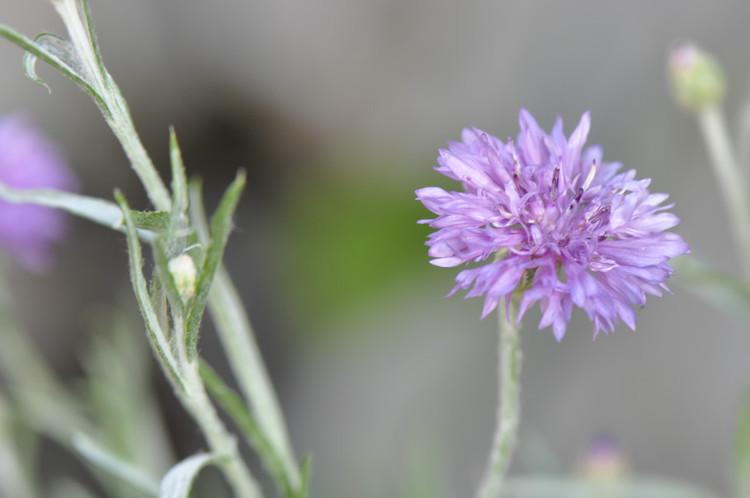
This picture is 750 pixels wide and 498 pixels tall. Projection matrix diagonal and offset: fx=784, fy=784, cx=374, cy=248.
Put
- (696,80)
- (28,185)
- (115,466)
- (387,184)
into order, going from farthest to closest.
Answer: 1. (387,184)
2. (28,185)
3. (696,80)
4. (115,466)

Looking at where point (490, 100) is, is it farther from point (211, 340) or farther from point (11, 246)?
point (11, 246)

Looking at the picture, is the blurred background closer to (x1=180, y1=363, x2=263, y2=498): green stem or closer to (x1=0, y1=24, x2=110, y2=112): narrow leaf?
(x1=180, y1=363, x2=263, y2=498): green stem

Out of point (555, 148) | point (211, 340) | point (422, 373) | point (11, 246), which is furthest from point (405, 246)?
point (555, 148)

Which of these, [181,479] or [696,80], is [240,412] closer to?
[181,479]

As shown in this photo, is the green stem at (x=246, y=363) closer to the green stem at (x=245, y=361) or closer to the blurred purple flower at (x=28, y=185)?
the green stem at (x=245, y=361)

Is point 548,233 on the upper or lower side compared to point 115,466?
upper

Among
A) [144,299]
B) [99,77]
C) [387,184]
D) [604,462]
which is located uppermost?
[387,184]

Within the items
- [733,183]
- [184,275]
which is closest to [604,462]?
[733,183]
